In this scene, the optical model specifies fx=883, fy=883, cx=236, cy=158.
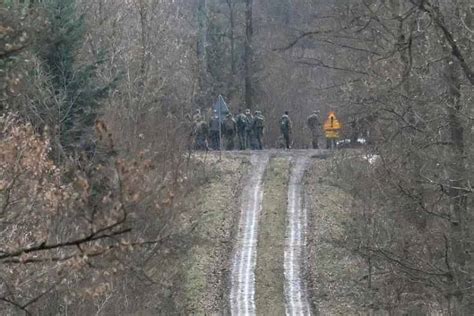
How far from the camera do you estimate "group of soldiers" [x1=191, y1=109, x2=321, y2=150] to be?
35.8 meters

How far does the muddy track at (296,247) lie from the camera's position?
2101cm

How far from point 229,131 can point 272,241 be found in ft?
41.6

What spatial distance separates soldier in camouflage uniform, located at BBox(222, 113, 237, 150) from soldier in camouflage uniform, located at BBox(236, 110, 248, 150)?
6.8 inches

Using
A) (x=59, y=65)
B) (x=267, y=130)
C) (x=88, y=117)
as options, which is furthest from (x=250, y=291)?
(x=267, y=130)

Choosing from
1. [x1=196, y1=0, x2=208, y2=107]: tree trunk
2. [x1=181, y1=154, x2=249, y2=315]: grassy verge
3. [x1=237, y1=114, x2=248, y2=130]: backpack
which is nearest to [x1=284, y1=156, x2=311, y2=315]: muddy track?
[x1=181, y1=154, x2=249, y2=315]: grassy verge

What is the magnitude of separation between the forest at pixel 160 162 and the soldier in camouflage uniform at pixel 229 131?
210 cm

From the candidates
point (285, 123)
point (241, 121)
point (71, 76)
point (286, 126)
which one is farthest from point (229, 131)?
point (71, 76)

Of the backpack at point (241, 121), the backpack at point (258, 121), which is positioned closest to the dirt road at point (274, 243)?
the backpack at point (258, 121)

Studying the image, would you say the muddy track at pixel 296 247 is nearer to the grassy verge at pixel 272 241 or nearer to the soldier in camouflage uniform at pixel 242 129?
the grassy verge at pixel 272 241

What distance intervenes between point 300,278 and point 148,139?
5285 millimetres

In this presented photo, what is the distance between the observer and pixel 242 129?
37.4 m

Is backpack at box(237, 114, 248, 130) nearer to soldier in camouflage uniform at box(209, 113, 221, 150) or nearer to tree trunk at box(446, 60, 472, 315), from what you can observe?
soldier in camouflage uniform at box(209, 113, 221, 150)

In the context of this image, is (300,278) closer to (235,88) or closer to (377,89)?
(377,89)

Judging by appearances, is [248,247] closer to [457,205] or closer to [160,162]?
[160,162]
